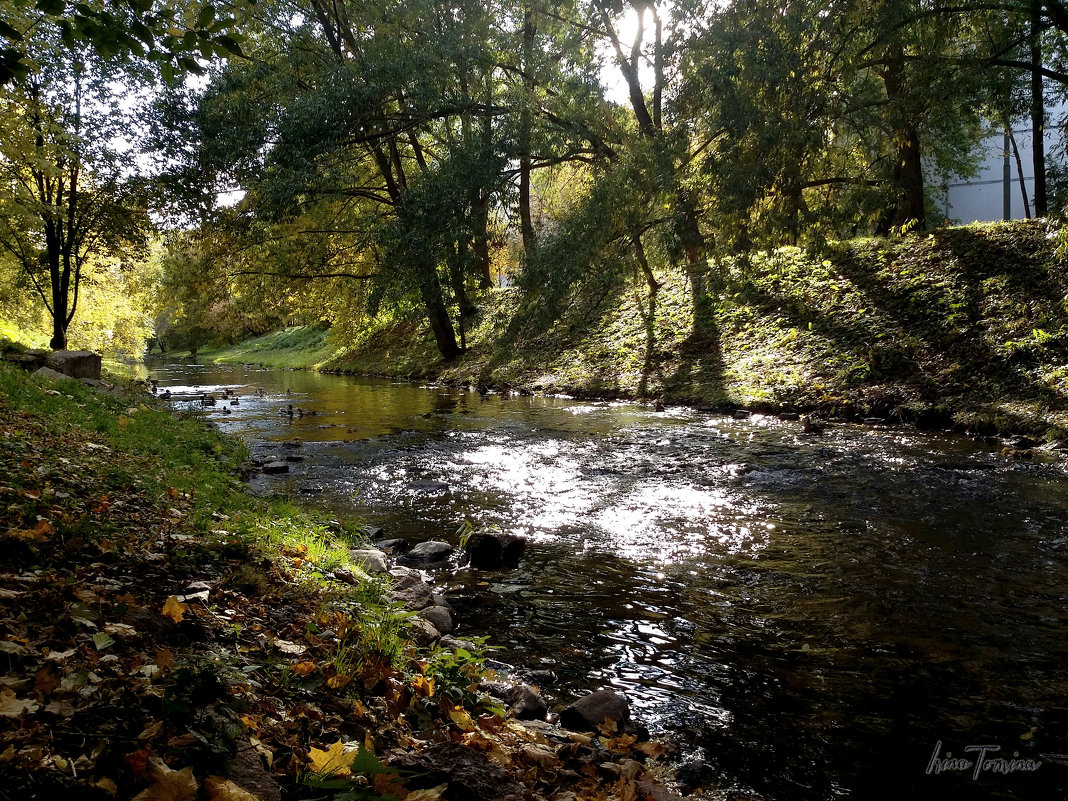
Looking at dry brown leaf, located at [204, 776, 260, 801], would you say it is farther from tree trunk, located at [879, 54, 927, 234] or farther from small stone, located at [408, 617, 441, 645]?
tree trunk, located at [879, 54, 927, 234]

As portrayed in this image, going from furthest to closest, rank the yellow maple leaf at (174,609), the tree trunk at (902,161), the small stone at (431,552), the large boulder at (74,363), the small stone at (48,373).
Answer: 1. the large boulder at (74,363)
2. the tree trunk at (902,161)
3. the small stone at (48,373)
4. the small stone at (431,552)
5. the yellow maple leaf at (174,609)

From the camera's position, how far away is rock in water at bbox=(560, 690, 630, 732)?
3.47 metres

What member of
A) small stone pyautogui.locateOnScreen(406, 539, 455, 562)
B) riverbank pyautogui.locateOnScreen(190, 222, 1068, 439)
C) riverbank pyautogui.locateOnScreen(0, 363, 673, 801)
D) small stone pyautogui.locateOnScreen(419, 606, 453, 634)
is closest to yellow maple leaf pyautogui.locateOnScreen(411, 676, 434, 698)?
riverbank pyautogui.locateOnScreen(0, 363, 673, 801)

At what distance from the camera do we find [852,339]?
14.6 meters

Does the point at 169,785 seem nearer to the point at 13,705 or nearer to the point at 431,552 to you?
the point at 13,705

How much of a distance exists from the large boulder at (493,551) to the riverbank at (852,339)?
28.9ft

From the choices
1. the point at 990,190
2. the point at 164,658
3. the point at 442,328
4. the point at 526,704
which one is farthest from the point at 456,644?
the point at 990,190

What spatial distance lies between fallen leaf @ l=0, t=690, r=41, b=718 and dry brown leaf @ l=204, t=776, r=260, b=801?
0.66m

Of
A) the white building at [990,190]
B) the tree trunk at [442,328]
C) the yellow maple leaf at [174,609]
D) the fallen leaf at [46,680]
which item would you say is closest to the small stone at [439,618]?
the yellow maple leaf at [174,609]

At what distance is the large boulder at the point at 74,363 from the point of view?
13.3 m

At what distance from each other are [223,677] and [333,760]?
66cm

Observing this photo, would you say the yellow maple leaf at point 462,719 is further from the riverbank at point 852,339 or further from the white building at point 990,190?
the white building at point 990,190

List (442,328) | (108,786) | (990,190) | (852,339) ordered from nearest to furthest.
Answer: (108,786) < (852,339) < (442,328) < (990,190)

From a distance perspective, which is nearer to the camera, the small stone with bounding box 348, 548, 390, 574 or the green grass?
the small stone with bounding box 348, 548, 390, 574
